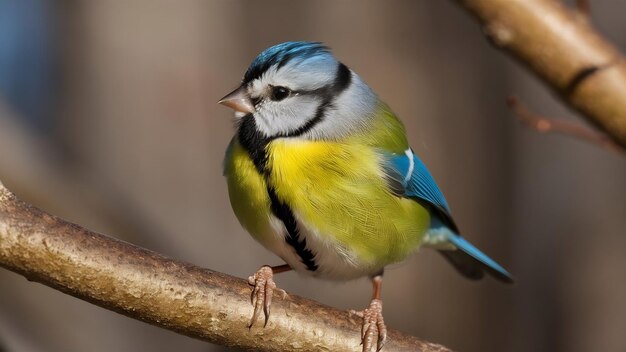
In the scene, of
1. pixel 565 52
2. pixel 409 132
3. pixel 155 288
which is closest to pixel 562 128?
pixel 565 52

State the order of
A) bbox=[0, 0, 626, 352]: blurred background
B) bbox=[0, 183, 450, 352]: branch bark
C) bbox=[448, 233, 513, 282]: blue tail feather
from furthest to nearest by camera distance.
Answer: bbox=[0, 0, 626, 352]: blurred background
bbox=[448, 233, 513, 282]: blue tail feather
bbox=[0, 183, 450, 352]: branch bark

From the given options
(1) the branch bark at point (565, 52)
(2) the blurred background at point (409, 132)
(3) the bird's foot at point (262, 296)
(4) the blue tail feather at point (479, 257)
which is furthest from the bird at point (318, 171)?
(2) the blurred background at point (409, 132)

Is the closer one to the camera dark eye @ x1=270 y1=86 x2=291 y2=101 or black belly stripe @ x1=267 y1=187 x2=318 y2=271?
black belly stripe @ x1=267 y1=187 x2=318 y2=271

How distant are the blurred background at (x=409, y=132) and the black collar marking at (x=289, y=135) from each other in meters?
2.03

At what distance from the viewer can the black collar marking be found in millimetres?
2146

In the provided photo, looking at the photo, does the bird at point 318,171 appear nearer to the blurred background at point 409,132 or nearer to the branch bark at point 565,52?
the branch bark at point 565,52

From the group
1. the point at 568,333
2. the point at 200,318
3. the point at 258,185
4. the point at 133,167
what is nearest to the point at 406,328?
the point at 568,333

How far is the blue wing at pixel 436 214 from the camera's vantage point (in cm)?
238

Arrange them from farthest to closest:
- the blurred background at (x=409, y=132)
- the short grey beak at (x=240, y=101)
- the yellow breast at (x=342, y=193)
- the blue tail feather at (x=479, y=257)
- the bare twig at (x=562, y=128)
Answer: the blurred background at (x=409, y=132)
the blue tail feather at (x=479, y=257)
the short grey beak at (x=240, y=101)
the yellow breast at (x=342, y=193)
the bare twig at (x=562, y=128)

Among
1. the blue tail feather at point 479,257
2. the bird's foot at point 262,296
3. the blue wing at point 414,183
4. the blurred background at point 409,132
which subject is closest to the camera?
the bird's foot at point 262,296

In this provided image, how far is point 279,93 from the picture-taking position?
7.43ft

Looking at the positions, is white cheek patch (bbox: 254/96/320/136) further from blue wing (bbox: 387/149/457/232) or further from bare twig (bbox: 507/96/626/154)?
bare twig (bbox: 507/96/626/154)

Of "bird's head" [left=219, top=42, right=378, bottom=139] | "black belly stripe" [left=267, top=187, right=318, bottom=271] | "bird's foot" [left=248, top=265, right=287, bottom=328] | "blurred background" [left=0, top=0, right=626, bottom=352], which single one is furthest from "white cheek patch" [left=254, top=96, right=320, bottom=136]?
"blurred background" [left=0, top=0, right=626, bottom=352]

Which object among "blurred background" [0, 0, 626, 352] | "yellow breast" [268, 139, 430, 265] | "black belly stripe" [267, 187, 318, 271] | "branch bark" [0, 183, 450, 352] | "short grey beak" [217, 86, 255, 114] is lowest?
"branch bark" [0, 183, 450, 352]
